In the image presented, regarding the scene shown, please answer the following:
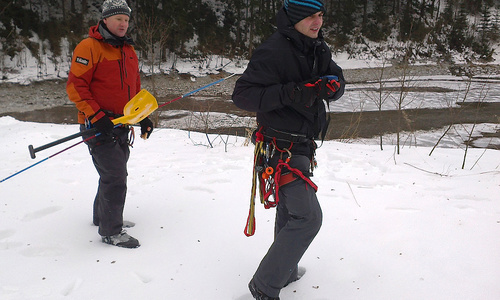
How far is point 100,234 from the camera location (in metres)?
2.74

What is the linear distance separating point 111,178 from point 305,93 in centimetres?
158

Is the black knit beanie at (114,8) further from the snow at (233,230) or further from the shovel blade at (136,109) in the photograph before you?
the snow at (233,230)

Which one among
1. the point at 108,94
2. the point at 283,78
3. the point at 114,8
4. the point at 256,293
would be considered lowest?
the point at 256,293

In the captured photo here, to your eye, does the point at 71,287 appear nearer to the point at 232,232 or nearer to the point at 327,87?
the point at 232,232

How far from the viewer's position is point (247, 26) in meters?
30.0

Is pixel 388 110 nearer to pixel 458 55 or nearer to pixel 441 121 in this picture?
pixel 441 121

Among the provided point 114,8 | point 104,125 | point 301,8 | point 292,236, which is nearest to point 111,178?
point 104,125

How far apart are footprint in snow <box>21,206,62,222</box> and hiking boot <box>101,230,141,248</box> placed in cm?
79

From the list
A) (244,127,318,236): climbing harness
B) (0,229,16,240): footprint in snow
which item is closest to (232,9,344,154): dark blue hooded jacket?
(244,127,318,236): climbing harness

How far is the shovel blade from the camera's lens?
2.59 metres

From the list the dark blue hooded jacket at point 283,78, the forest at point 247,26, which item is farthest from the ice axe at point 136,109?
the forest at point 247,26

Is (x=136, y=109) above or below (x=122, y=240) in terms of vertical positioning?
above

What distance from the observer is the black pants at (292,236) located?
6.48ft

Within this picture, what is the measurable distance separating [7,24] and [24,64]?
282 centimetres
